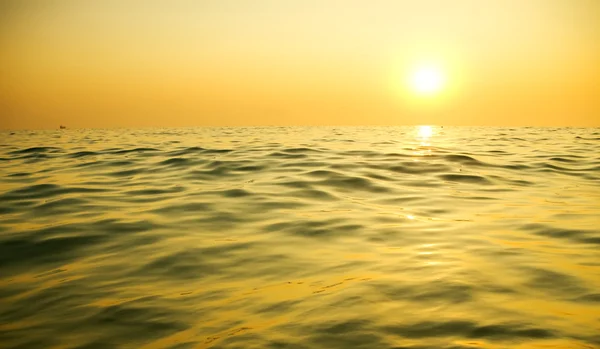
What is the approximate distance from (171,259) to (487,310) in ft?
10.5

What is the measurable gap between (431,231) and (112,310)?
4009 mm

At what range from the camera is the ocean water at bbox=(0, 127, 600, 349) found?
3.64 m

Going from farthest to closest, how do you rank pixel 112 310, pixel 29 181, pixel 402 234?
1. pixel 29 181
2. pixel 402 234
3. pixel 112 310

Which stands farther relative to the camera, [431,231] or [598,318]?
[431,231]

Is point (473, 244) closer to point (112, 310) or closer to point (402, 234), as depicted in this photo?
point (402, 234)

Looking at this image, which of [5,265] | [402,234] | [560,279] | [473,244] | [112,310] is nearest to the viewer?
[112,310]

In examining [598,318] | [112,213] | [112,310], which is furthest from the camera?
[112,213]

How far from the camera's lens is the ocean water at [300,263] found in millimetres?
3641

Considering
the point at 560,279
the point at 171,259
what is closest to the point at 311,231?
the point at 171,259

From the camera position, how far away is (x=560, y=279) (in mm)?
4676

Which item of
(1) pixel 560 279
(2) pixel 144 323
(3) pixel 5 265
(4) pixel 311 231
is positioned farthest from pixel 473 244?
(3) pixel 5 265

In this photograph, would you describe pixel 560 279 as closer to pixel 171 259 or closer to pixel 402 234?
pixel 402 234

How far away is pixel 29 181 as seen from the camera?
11.2m

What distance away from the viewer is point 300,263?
526 centimetres
